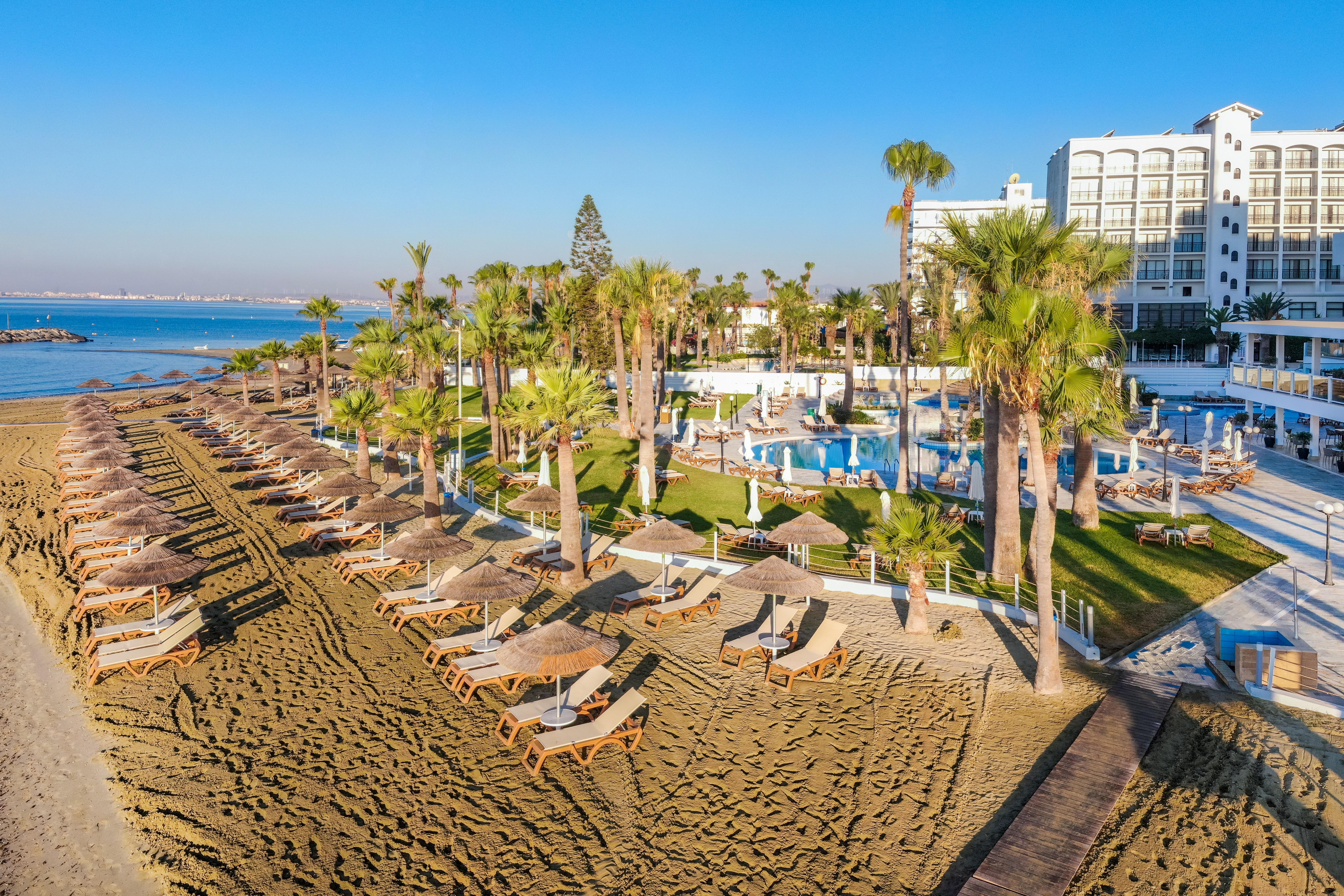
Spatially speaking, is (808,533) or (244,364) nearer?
(808,533)

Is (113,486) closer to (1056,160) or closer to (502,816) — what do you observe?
(502,816)

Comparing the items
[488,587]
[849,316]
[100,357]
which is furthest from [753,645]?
[100,357]

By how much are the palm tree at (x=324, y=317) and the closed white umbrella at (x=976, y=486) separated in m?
28.9

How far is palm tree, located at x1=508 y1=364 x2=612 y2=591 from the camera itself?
14.8 m

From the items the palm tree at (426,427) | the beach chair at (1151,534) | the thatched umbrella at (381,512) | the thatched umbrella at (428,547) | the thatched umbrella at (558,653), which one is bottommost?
the beach chair at (1151,534)

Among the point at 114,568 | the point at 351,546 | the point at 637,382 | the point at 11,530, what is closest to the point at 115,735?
the point at 114,568

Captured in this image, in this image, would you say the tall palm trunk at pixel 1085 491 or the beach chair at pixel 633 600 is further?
the tall palm trunk at pixel 1085 491

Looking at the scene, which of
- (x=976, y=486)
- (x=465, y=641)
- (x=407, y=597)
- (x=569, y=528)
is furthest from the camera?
(x=976, y=486)

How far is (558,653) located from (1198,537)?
15.0 metres

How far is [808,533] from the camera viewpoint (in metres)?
14.3

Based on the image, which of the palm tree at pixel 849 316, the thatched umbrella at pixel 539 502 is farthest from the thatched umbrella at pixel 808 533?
the palm tree at pixel 849 316

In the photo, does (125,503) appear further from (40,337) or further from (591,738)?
(40,337)

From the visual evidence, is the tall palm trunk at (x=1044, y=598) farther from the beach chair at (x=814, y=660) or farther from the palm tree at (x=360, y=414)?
the palm tree at (x=360, y=414)

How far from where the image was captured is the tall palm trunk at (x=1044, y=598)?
34.9 feet
